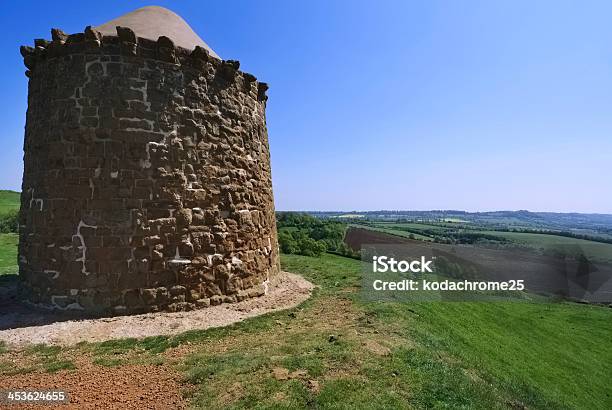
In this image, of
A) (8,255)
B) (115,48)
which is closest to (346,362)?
(115,48)

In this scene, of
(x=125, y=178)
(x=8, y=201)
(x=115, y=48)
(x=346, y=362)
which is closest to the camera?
(x=346, y=362)

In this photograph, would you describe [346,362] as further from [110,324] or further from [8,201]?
[8,201]


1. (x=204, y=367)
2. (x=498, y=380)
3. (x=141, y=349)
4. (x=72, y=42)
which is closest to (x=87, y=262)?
(x=141, y=349)

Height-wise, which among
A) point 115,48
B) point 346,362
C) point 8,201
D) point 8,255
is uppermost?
point 115,48

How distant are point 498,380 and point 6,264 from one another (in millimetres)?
19186

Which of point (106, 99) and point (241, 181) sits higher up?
point (106, 99)

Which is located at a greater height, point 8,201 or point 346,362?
point 8,201

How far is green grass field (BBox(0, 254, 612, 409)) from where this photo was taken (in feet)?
17.3

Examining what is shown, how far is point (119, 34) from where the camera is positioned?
8812 mm

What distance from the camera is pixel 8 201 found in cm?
4697

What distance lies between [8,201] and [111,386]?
5379cm

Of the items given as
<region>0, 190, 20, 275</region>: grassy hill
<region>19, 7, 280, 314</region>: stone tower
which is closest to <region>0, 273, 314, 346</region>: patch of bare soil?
<region>19, 7, 280, 314</region>: stone tower

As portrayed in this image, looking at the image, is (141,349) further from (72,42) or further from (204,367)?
(72,42)

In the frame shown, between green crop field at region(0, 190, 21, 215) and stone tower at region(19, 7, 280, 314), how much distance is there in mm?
39730
